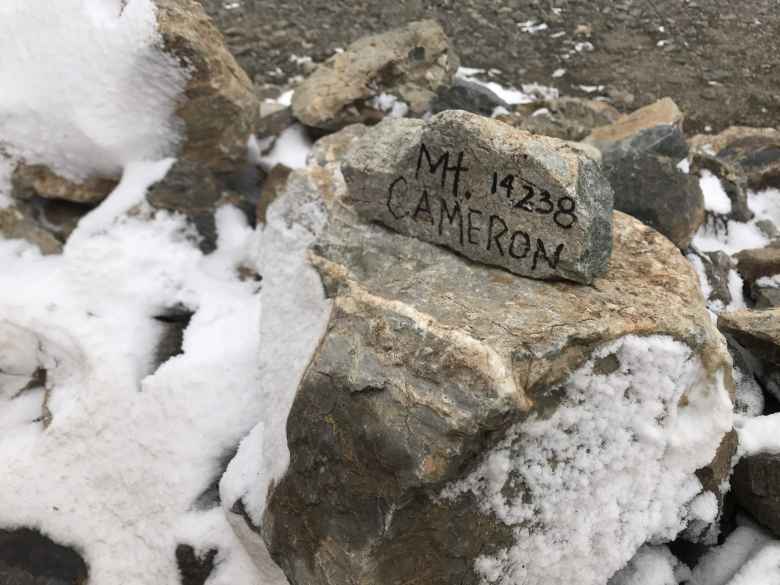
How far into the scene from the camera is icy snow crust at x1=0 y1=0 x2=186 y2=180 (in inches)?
165

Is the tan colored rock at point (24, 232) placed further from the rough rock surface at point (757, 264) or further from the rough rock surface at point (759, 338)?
the rough rock surface at point (757, 264)

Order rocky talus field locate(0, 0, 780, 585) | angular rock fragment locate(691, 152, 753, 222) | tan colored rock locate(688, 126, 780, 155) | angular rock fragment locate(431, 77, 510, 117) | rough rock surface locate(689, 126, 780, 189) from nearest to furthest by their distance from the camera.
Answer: rocky talus field locate(0, 0, 780, 585) → angular rock fragment locate(691, 152, 753, 222) → rough rock surface locate(689, 126, 780, 189) → angular rock fragment locate(431, 77, 510, 117) → tan colored rock locate(688, 126, 780, 155)

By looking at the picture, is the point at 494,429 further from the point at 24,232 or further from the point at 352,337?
the point at 24,232

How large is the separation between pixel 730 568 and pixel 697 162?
3756 mm

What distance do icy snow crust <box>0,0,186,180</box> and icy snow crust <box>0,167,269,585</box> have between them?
2.07 ft

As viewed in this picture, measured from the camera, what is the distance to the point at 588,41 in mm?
10055

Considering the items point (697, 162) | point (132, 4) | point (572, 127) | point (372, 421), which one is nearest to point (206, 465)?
point (372, 421)

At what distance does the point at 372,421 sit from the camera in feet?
8.18

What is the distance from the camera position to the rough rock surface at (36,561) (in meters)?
3.41

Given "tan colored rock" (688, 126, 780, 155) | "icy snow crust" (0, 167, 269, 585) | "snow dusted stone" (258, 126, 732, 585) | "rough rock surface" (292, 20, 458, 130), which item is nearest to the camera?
"snow dusted stone" (258, 126, 732, 585)

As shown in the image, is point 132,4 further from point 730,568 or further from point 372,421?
point 730,568

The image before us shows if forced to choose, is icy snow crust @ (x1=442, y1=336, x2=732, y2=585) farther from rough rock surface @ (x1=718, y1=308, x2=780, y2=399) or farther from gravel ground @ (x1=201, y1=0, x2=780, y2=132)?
gravel ground @ (x1=201, y1=0, x2=780, y2=132)

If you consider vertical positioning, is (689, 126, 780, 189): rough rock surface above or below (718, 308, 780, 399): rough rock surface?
below

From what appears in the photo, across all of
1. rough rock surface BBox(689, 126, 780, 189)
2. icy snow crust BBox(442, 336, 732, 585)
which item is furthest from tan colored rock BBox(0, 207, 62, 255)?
rough rock surface BBox(689, 126, 780, 189)
